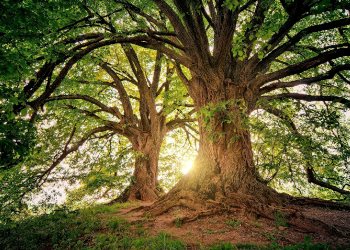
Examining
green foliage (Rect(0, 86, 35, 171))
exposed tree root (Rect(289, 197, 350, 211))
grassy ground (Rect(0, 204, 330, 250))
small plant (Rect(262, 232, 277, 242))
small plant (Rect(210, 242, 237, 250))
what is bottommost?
grassy ground (Rect(0, 204, 330, 250))

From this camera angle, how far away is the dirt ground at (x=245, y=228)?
5051 mm

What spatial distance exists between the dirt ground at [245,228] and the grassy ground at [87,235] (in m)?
0.27

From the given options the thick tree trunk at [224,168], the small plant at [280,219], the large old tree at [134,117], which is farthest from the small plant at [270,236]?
the large old tree at [134,117]

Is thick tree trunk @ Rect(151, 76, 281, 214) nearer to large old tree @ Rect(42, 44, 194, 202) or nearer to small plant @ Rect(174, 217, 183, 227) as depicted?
small plant @ Rect(174, 217, 183, 227)

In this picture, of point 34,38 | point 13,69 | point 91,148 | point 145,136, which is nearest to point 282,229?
point 13,69

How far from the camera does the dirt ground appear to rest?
5.05 metres

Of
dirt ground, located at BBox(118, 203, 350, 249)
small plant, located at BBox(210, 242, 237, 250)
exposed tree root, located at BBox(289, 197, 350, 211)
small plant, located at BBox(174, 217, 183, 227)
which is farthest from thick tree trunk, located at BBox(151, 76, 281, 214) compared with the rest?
small plant, located at BBox(210, 242, 237, 250)

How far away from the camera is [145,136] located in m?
11.9

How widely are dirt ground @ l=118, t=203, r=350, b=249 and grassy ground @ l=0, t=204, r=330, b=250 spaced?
0.90 ft

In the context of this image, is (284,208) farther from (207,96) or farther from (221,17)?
(221,17)

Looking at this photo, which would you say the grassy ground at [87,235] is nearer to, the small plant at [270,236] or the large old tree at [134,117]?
the small plant at [270,236]

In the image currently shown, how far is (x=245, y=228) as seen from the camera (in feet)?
18.2

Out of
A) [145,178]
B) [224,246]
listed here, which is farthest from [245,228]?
[145,178]

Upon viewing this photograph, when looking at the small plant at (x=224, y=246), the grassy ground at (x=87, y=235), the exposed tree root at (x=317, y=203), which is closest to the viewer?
the small plant at (x=224, y=246)
